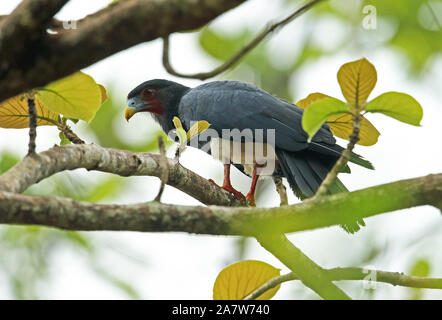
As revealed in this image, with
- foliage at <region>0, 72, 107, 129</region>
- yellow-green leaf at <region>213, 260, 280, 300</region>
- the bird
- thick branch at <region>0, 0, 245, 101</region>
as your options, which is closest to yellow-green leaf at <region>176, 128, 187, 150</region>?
foliage at <region>0, 72, 107, 129</region>

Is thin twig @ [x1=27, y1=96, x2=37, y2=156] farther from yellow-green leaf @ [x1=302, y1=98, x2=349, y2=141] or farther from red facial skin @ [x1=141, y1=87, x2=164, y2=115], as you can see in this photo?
red facial skin @ [x1=141, y1=87, x2=164, y2=115]

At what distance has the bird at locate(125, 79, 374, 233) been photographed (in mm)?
4211

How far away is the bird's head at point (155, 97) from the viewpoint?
613 cm

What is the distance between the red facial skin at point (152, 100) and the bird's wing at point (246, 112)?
1.66 ft

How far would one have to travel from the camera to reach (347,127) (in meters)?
3.27

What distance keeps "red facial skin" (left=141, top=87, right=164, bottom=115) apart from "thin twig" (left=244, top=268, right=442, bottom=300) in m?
3.67

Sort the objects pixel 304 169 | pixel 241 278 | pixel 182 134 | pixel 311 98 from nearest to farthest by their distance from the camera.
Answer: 1. pixel 241 278
2. pixel 182 134
3. pixel 311 98
4. pixel 304 169

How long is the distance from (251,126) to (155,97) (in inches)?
66.0

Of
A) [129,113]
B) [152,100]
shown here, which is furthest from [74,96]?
[152,100]

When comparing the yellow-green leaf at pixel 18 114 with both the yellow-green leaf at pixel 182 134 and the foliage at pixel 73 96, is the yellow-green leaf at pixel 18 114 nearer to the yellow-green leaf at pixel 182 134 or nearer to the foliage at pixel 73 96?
the foliage at pixel 73 96

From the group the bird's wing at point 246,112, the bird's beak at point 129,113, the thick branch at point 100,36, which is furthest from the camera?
the bird's beak at point 129,113

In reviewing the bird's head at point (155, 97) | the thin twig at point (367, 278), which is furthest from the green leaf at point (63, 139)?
the bird's head at point (155, 97)

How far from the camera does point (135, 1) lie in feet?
5.11

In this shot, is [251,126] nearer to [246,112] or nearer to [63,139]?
[246,112]
